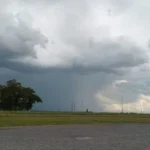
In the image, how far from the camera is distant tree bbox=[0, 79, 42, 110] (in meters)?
146

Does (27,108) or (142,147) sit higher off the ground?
(27,108)

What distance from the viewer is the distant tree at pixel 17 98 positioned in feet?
479

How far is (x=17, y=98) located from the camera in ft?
484

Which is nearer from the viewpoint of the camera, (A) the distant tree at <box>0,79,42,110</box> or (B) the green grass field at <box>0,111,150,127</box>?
(B) the green grass field at <box>0,111,150,127</box>

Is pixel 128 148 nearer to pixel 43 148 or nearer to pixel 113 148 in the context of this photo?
pixel 113 148

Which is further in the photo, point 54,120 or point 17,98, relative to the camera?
point 17,98

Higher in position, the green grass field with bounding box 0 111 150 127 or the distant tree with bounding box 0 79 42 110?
the distant tree with bounding box 0 79 42 110

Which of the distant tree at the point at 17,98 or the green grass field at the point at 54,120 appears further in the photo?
the distant tree at the point at 17,98

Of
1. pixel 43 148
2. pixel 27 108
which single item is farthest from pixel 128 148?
pixel 27 108

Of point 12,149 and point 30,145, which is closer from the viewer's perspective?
point 12,149

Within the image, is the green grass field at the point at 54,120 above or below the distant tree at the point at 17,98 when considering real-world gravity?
below

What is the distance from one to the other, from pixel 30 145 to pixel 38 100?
127m

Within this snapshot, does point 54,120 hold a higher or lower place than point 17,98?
lower

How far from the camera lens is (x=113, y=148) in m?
20.9
